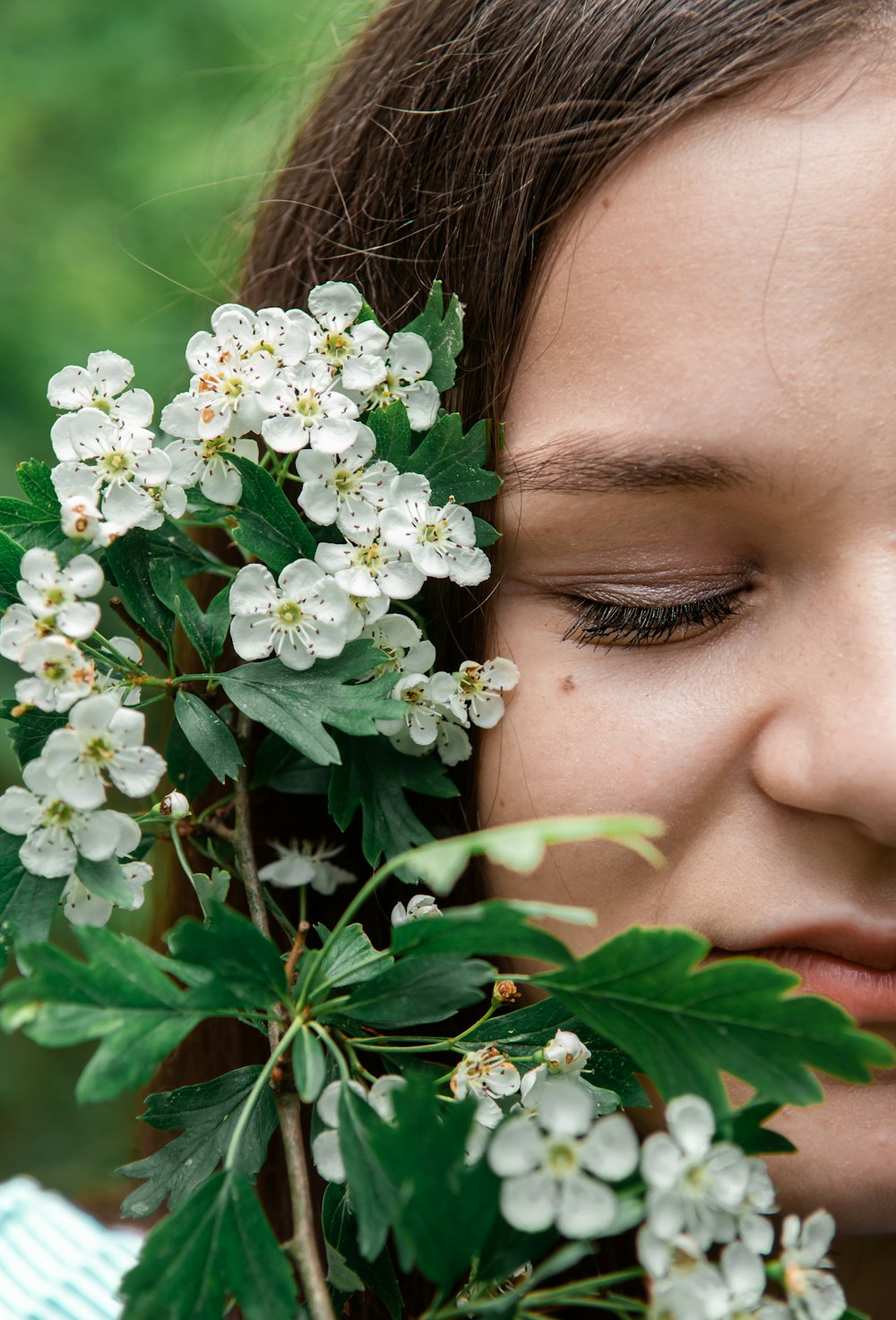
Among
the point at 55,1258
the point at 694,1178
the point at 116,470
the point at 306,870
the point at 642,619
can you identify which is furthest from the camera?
the point at 55,1258

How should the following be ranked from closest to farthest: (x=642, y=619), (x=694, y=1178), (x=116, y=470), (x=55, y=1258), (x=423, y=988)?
(x=694, y=1178) < (x=423, y=988) < (x=116, y=470) < (x=642, y=619) < (x=55, y=1258)

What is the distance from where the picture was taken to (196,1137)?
38.8 inches

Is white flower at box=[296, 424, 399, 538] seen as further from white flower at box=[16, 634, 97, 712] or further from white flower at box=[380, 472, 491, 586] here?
white flower at box=[16, 634, 97, 712]

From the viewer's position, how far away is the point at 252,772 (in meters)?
1.25

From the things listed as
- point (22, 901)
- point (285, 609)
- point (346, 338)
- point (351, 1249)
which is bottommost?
point (351, 1249)

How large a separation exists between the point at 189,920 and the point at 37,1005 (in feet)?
0.36

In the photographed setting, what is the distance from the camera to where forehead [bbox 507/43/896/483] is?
1.12m

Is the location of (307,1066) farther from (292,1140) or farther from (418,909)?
(418,909)

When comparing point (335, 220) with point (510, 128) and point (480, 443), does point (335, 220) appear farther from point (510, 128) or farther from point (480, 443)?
point (480, 443)

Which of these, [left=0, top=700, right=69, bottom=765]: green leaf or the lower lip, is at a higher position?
[left=0, top=700, right=69, bottom=765]: green leaf

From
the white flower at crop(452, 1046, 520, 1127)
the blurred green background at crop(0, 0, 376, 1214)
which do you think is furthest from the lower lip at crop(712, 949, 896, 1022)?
the blurred green background at crop(0, 0, 376, 1214)

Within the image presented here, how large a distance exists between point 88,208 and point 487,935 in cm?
342

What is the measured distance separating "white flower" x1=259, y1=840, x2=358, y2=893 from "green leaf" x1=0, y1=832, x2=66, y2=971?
0.41 meters

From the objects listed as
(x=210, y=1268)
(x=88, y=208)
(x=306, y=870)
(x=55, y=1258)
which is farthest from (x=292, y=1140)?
(x=88, y=208)
